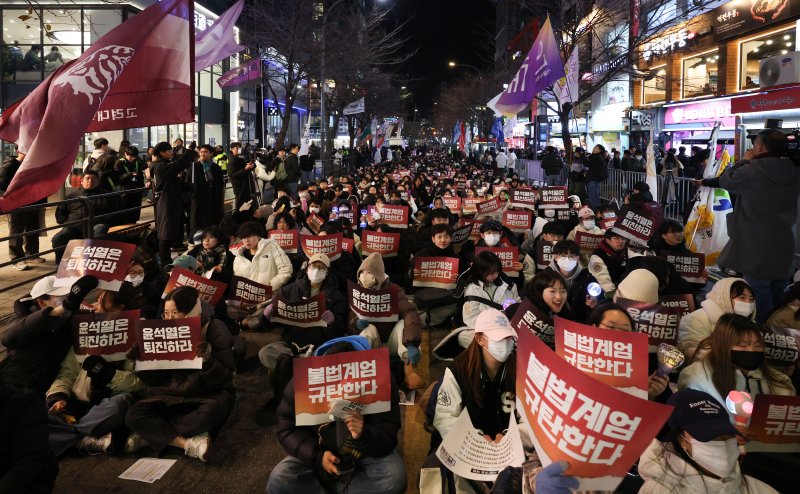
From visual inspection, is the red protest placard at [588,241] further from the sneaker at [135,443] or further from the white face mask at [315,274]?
the sneaker at [135,443]

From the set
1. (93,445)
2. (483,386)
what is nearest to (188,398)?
(93,445)

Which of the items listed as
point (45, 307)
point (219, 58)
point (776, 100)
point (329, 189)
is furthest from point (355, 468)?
point (776, 100)

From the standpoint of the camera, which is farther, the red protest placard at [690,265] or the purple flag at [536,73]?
the purple flag at [536,73]

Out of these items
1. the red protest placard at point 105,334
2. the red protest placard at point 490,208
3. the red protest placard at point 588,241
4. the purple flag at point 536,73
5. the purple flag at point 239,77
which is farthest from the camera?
the purple flag at point 239,77

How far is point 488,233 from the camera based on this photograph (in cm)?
880

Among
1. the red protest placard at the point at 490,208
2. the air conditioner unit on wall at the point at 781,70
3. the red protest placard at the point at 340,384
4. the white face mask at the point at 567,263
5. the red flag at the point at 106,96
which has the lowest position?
the red protest placard at the point at 340,384

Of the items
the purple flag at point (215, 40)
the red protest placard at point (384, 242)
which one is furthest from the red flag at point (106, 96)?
the purple flag at point (215, 40)

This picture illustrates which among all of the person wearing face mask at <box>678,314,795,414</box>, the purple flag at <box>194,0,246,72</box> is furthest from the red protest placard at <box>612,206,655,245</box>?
the purple flag at <box>194,0,246,72</box>

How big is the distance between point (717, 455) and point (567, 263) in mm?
4116

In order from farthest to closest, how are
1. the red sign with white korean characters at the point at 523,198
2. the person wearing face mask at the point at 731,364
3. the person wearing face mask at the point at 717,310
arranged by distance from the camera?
the red sign with white korean characters at the point at 523,198
the person wearing face mask at the point at 717,310
the person wearing face mask at the point at 731,364

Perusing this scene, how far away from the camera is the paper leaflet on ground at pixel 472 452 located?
3.41 m

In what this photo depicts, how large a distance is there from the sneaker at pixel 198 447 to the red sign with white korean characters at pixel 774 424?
373 centimetres

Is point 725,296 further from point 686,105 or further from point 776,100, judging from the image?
point 686,105

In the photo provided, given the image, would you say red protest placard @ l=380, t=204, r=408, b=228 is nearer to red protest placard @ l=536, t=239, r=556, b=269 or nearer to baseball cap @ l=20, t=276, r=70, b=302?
red protest placard @ l=536, t=239, r=556, b=269
